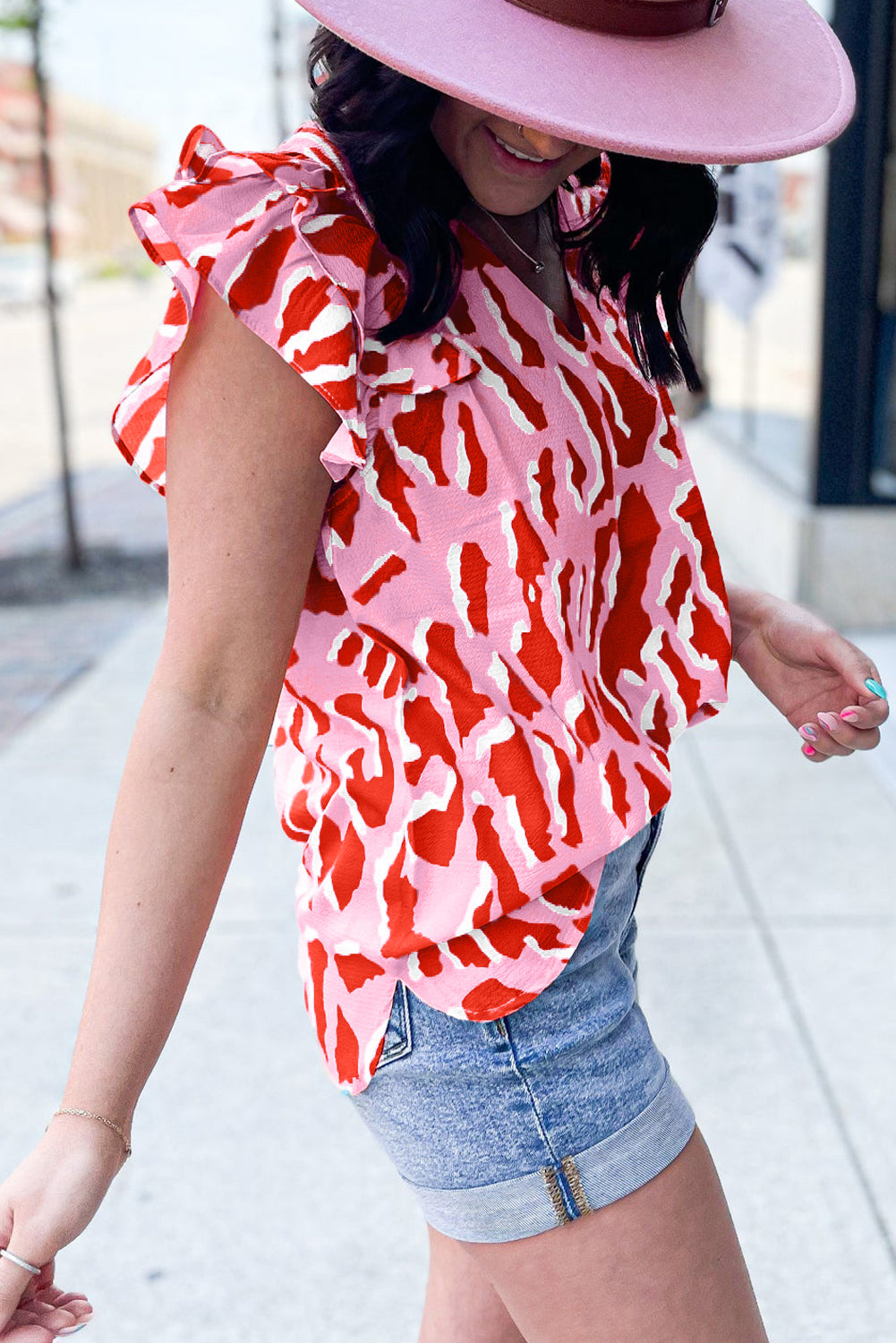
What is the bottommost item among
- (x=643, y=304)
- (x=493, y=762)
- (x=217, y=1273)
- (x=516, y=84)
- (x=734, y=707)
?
(x=734, y=707)

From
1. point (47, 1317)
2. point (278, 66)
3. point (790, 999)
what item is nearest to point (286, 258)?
point (47, 1317)

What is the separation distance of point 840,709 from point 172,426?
0.76 m

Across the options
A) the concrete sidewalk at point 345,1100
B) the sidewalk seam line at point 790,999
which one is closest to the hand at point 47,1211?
the concrete sidewalk at point 345,1100

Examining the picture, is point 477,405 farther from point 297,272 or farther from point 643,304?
point 643,304

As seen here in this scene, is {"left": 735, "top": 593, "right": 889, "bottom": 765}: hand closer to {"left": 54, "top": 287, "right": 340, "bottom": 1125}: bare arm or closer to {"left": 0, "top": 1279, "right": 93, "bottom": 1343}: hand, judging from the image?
{"left": 54, "top": 287, "right": 340, "bottom": 1125}: bare arm

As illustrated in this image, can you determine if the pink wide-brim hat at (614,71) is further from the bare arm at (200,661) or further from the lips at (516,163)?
the bare arm at (200,661)

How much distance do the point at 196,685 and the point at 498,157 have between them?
0.48 meters

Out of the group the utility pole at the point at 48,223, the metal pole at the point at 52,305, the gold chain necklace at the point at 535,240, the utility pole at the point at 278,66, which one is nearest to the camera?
the gold chain necklace at the point at 535,240

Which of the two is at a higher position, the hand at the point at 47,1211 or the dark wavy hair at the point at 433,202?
the dark wavy hair at the point at 433,202

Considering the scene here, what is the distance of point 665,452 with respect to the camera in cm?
132

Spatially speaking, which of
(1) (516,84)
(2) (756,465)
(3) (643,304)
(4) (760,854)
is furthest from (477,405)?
(2) (756,465)

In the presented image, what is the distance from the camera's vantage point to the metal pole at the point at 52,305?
745cm

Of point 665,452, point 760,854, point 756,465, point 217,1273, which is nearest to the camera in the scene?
point 665,452

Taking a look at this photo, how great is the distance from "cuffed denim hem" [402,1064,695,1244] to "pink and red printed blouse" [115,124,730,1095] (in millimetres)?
133
